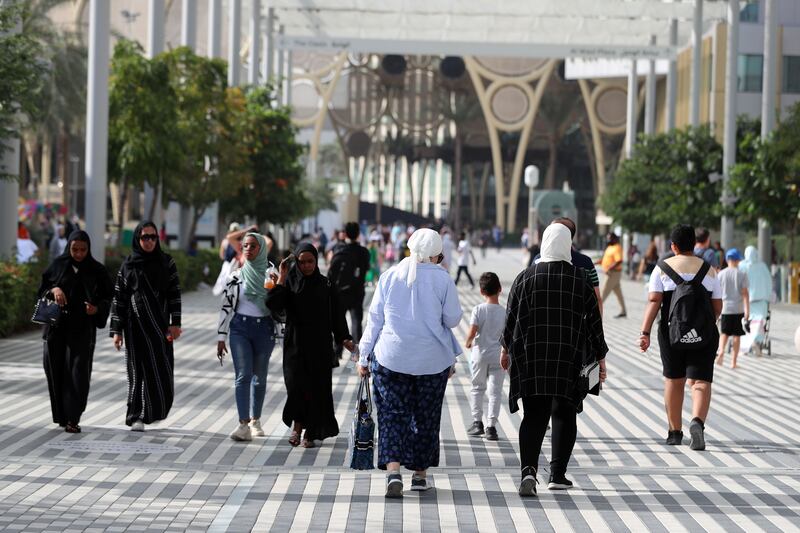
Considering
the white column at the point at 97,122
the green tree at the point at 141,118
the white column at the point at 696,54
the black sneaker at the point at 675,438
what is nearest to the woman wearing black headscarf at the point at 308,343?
the black sneaker at the point at 675,438

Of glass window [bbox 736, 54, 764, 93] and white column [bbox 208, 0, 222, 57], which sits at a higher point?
glass window [bbox 736, 54, 764, 93]

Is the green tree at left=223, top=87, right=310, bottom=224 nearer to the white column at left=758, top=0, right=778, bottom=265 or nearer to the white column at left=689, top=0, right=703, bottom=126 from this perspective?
the white column at left=689, top=0, right=703, bottom=126

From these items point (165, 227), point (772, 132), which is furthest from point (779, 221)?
point (165, 227)

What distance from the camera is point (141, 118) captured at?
30.6m

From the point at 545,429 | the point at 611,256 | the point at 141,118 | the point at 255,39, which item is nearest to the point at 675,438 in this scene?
the point at 545,429

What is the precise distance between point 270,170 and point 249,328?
3224 centimetres

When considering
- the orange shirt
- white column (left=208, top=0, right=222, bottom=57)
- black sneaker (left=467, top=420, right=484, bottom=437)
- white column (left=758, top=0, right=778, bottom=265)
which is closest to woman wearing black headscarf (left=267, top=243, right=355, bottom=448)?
black sneaker (left=467, top=420, right=484, bottom=437)

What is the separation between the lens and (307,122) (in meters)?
110

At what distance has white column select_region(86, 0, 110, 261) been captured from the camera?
24.0 metres

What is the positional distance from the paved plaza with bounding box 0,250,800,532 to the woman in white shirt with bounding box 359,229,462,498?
0.93ft

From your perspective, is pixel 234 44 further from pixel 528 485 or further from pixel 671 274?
pixel 528 485

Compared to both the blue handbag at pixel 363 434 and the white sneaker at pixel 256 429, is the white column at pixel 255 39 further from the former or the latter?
the blue handbag at pixel 363 434

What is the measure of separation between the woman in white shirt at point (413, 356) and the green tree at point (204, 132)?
23.1 meters

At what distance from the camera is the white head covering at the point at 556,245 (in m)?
8.45
